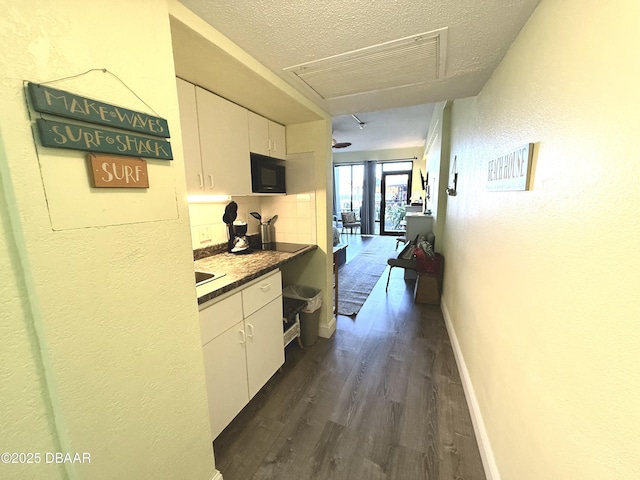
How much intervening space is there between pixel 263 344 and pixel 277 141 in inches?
67.1

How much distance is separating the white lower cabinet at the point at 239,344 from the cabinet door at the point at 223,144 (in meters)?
0.73

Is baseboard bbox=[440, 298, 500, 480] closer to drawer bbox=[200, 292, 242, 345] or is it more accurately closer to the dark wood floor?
the dark wood floor

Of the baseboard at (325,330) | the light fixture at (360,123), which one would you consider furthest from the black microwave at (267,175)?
the light fixture at (360,123)

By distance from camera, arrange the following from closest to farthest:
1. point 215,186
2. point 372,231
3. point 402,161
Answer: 1. point 215,186
2. point 402,161
3. point 372,231

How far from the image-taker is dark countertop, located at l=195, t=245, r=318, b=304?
1326 mm

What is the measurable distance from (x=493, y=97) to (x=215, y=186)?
1.84m

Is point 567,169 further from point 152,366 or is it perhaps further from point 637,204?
point 152,366

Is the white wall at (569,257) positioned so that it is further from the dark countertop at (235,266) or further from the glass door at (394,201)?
the glass door at (394,201)

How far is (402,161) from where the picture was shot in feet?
25.2

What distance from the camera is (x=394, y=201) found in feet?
26.8

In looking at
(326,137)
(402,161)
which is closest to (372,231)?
(402,161)

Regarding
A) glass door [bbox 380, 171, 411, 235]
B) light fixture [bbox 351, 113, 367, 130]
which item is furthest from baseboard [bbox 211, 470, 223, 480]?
glass door [bbox 380, 171, 411, 235]

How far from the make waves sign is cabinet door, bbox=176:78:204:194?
0.61m

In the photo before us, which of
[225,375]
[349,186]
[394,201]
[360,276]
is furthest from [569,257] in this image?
[349,186]
